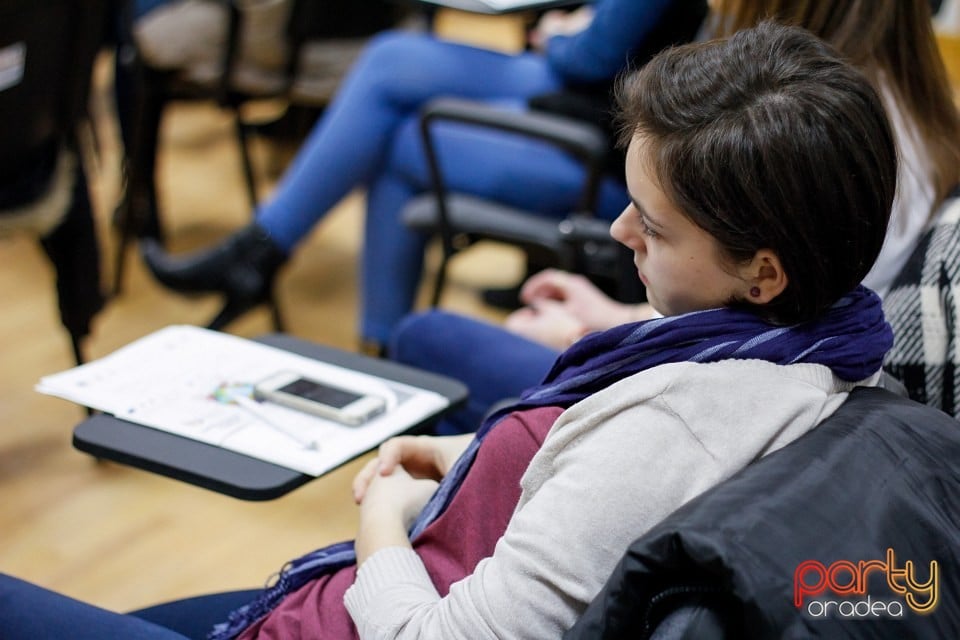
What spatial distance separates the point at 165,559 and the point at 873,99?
1526 mm

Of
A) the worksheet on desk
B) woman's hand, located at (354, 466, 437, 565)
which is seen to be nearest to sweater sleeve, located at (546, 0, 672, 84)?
the worksheet on desk

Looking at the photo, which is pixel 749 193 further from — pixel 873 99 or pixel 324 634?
pixel 324 634

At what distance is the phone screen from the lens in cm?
119

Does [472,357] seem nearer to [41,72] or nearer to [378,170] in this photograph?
[41,72]

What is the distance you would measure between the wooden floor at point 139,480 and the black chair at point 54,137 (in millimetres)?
257

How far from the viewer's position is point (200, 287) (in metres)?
2.41

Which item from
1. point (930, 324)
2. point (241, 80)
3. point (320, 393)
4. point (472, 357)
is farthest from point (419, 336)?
point (241, 80)

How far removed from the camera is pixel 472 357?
153 centimetres

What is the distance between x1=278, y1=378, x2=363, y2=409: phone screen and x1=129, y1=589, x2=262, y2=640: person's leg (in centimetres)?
20

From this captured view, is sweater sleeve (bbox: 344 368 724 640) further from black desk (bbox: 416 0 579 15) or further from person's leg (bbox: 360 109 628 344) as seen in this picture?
black desk (bbox: 416 0 579 15)

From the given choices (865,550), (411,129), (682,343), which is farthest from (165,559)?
(865,550)

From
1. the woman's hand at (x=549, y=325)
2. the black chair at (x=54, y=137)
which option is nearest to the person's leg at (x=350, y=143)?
the black chair at (x=54, y=137)

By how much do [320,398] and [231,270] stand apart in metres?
1.26

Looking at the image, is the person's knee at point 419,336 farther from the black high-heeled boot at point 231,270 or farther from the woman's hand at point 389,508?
the black high-heeled boot at point 231,270
